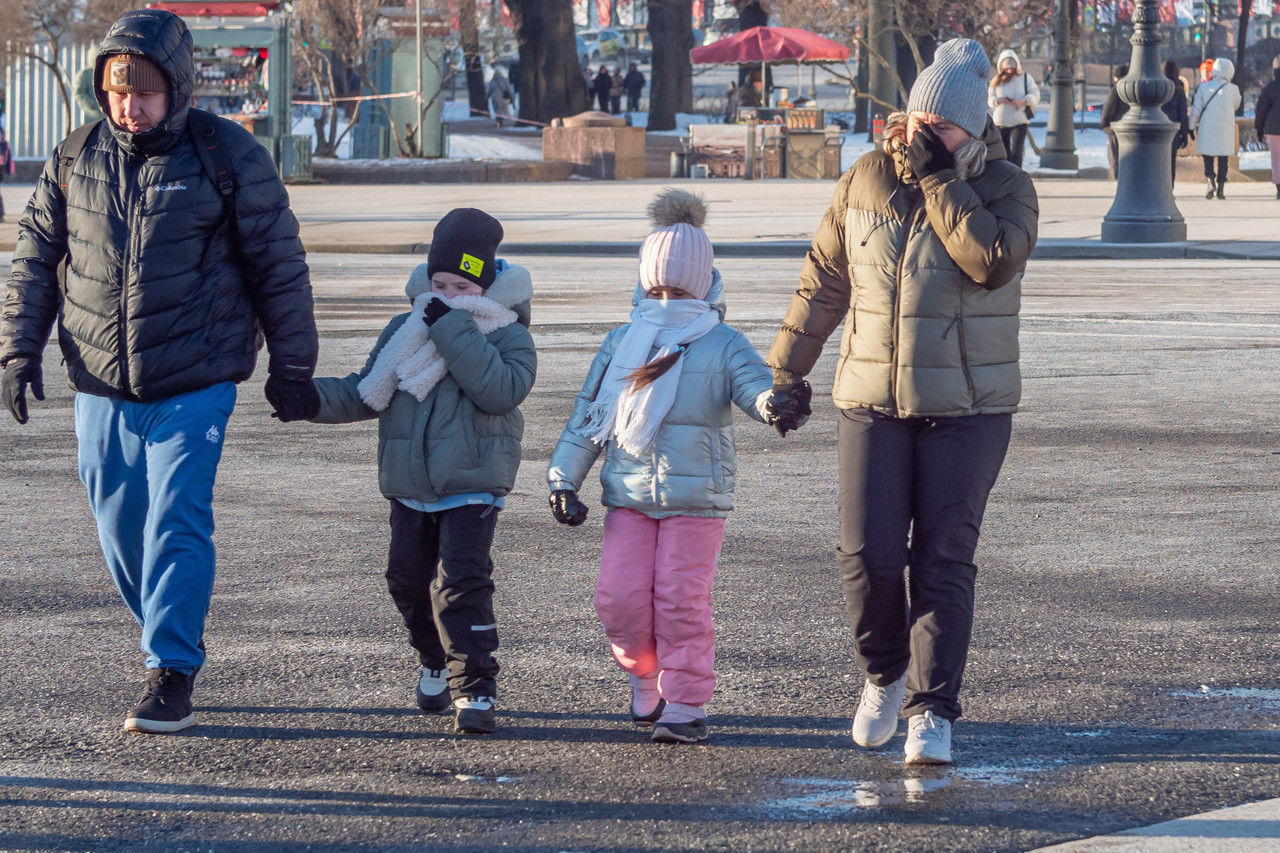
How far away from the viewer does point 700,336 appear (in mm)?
4734

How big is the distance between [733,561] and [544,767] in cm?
240

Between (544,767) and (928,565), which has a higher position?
(928,565)

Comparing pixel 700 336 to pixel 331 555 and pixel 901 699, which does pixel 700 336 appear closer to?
pixel 901 699

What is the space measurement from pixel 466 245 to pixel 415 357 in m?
0.31

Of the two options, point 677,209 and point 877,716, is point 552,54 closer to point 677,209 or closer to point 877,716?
point 677,209

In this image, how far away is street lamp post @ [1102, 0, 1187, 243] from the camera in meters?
19.1

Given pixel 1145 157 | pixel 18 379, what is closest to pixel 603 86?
pixel 1145 157

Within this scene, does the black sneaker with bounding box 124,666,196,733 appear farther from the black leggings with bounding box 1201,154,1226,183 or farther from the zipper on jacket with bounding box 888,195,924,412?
the black leggings with bounding box 1201,154,1226,183

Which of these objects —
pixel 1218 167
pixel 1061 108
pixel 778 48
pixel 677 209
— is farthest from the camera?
pixel 778 48

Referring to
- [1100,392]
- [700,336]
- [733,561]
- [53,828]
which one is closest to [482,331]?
[700,336]

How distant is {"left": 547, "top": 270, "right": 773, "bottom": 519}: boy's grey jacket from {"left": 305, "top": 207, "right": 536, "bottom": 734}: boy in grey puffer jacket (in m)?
0.21

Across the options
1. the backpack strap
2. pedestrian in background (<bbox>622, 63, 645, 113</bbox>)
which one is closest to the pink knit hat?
the backpack strap

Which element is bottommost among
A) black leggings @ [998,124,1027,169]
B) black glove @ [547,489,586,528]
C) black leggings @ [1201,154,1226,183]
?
black glove @ [547,489,586,528]

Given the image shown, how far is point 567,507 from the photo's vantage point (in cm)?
460
